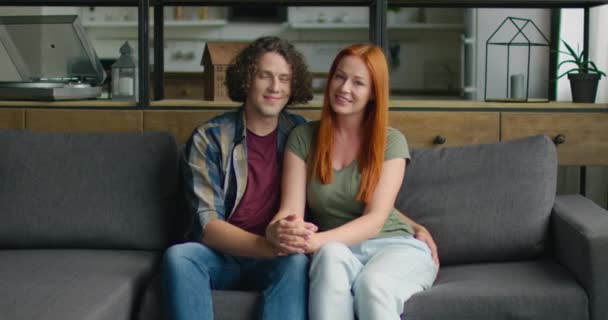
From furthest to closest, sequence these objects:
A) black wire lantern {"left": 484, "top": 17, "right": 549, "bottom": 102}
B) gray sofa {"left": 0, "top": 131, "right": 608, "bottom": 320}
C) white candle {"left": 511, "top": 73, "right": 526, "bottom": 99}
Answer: black wire lantern {"left": 484, "top": 17, "right": 549, "bottom": 102} → white candle {"left": 511, "top": 73, "right": 526, "bottom": 99} → gray sofa {"left": 0, "top": 131, "right": 608, "bottom": 320}

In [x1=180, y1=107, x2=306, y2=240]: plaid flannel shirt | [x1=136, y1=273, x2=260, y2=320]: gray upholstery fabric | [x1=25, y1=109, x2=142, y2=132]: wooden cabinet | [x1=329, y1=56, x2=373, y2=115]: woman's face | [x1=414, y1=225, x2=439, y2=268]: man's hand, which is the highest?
[x1=329, y1=56, x2=373, y2=115]: woman's face

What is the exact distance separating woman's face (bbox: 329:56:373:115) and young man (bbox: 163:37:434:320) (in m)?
0.15

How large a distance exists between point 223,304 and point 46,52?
1624 mm

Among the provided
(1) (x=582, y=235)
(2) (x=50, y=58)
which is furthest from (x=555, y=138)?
(2) (x=50, y=58)

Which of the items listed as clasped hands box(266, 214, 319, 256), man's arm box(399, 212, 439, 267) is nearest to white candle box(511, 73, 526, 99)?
man's arm box(399, 212, 439, 267)

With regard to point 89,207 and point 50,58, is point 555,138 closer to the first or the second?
point 89,207

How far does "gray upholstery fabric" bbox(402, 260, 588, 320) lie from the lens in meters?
1.96

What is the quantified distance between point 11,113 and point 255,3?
0.98 m

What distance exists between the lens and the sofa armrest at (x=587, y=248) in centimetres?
202

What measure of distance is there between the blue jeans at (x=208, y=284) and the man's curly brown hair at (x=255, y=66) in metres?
0.50

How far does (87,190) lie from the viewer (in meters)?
2.45

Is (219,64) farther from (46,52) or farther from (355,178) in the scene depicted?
(355,178)

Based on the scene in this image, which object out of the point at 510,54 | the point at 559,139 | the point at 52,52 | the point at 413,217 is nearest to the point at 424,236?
the point at 413,217

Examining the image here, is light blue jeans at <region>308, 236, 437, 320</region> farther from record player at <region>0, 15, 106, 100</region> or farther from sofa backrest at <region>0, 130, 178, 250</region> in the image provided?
record player at <region>0, 15, 106, 100</region>
